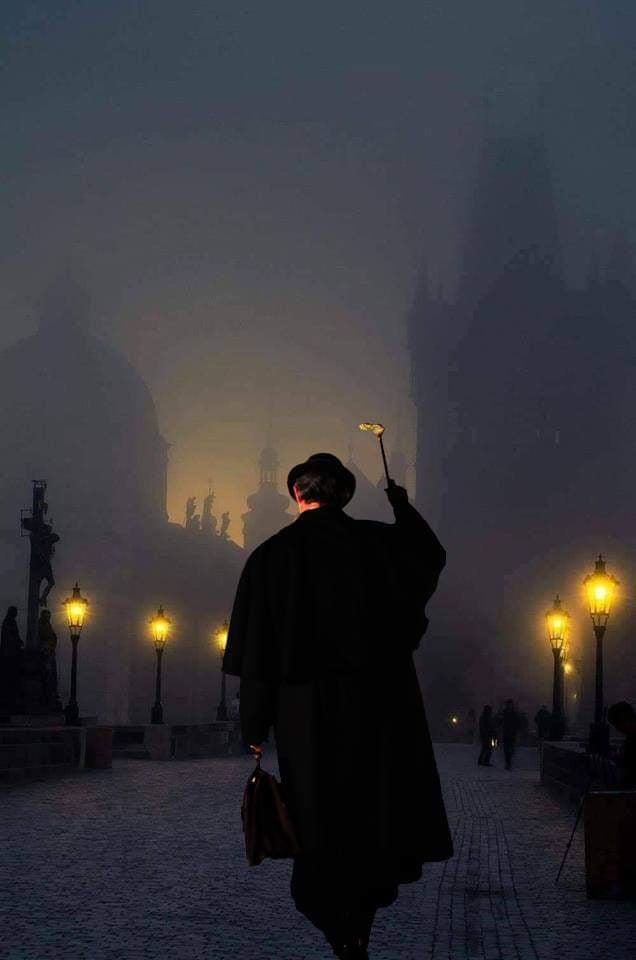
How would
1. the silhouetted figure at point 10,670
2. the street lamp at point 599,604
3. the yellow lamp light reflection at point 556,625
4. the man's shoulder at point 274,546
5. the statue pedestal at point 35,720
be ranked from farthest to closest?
the silhouetted figure at point 10,670 → the statue pedestal at point 35,720 → the yellow lamp light reflection at point 556,625 → the street lamp at point 599,604 → the man's shoulder at point 274,546

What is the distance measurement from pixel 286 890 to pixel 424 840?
5.51 metres

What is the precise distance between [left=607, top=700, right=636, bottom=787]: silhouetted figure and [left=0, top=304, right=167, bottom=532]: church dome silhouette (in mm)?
82270

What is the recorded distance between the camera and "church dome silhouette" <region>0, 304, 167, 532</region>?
93.8 metres

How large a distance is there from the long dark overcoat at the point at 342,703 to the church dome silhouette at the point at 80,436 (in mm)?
85833

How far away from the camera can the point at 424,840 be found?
15.6ft

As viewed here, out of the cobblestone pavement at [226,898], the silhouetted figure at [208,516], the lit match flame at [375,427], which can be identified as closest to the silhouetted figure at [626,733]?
the cobblestone pavement at [226,898]

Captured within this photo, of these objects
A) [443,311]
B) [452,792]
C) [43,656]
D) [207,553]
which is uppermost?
[443,311]


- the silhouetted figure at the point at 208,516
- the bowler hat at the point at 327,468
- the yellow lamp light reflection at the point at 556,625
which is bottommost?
the bowler hat at the point at 327,468

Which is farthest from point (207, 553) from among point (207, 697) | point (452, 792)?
point (452, 792)

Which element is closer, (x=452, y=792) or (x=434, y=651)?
(x=452, y=792)

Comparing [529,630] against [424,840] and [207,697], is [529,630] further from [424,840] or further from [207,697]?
[424,840]

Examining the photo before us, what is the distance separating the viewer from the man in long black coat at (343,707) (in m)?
4.70

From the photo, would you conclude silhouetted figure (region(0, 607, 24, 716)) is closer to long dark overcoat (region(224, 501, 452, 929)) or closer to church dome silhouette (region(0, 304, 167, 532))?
long dark overcoat (region(224, 501, 452, 929))

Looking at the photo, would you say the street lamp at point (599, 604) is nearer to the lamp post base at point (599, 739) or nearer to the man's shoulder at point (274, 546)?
the lamp post base at point (599, 739)
